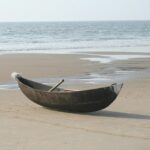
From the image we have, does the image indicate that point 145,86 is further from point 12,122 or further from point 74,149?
point 74,149

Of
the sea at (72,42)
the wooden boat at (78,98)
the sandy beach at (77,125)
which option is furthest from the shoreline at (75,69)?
the sea at (72,42)

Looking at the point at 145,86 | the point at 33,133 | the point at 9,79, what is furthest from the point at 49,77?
the point at 33,133

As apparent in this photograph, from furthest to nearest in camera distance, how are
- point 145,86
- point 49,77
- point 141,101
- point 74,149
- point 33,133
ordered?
point 49,77, point 145,86, point 141,101, point 33,133, point 74,149

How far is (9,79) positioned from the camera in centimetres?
1703

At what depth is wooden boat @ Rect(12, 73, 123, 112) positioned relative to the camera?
33.2 ft

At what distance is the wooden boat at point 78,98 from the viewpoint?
10133 mm

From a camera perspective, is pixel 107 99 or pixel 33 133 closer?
pixel 33 133

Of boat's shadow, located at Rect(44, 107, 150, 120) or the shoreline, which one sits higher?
the shoreline

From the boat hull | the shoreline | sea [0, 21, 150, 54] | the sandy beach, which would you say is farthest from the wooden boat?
sea [0, 21, 150, 54]

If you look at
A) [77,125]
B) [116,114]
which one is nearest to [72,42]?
[116,114]

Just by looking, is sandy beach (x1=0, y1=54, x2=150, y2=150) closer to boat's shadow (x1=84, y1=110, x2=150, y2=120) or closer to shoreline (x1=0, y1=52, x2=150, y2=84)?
boat's shadow (x1=84, y1=110, x2=150, y2=120)

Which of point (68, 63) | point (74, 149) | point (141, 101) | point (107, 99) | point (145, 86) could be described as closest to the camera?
point (74, 149)

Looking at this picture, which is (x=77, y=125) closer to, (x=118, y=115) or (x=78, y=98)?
(x=78, y=98)

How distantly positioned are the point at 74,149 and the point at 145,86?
8.27 meters
